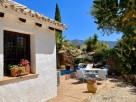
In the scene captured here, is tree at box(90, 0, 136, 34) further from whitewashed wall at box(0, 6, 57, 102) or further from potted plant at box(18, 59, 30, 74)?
potted plant at box(18, 59, 30, 74)

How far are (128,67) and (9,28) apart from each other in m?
6.54

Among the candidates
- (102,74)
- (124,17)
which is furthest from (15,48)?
(102,74)

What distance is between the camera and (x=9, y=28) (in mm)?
8672

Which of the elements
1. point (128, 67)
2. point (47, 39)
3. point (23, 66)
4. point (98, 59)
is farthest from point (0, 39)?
point (98, 59)

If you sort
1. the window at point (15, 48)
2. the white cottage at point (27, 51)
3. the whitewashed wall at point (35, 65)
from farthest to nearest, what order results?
the window at point (15, 48), the whitewashed wall at point (35, 65), the white cottage at point (27, 51)

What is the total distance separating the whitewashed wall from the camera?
8453 millimetres

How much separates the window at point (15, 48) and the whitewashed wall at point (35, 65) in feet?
1.08

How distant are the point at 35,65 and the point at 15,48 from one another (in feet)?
4.07

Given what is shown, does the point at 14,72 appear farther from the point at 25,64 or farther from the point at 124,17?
the point at 124,17

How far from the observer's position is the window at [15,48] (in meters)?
9.35

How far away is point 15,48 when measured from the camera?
9.81m

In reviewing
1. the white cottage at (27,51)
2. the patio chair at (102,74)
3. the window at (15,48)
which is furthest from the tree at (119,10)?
the patio chair at (102,74)

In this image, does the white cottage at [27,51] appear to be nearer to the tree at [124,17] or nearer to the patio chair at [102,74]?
the tree at [124,17]

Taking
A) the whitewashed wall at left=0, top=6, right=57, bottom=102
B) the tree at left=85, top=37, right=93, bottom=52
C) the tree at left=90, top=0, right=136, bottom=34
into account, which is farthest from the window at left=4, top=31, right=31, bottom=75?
the tree at left=85, top=37, right=93, bottom=52
